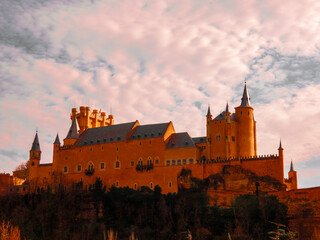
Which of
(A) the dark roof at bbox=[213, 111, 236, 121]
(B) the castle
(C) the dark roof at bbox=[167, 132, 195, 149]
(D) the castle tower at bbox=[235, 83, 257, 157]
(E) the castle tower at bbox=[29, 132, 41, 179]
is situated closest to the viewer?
(B) the castle

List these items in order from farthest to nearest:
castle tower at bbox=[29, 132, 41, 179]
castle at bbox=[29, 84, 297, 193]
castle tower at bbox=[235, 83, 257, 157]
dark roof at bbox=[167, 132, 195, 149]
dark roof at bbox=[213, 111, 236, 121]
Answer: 1. castle tower at bbox=[29, 132, 41, 179]
2. dark roof at bbox=[167, 132, 195, 149]
3. dark roof at bbox=[213, 111, 236, 121]
4. castle tower at bbox=[235, 83, 257, 157]
5. castle at bbox=[29, 84, 297, 193]

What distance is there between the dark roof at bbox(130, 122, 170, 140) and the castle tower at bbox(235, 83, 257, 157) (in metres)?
11.2

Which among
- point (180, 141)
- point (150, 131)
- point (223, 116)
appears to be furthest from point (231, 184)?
point (150, 131)

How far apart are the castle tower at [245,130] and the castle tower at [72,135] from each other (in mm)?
27168

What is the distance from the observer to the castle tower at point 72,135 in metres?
73.9

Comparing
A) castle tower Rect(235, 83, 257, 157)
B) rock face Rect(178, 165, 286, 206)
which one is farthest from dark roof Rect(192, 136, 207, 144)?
rock face Rect(178, 165, 286, 206)

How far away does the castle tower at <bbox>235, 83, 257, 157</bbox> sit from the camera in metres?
61.1

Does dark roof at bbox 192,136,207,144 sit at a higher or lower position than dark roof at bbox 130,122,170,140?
lower

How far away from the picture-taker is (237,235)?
48.3 m

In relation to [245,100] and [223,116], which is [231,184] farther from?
[245,100]

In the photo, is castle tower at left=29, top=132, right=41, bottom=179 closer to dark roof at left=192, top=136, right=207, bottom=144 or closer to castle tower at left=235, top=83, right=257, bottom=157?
dark roof at left=192, top=136, right=207, bottom=144

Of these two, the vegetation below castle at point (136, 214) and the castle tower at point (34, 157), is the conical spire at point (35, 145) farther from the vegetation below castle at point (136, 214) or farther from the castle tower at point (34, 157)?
the vegetation below castle at point (136, 214)

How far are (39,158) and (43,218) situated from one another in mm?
19580

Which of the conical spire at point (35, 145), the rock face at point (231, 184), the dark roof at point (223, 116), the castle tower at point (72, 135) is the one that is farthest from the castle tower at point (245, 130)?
the conical spire at point (35, 145)
